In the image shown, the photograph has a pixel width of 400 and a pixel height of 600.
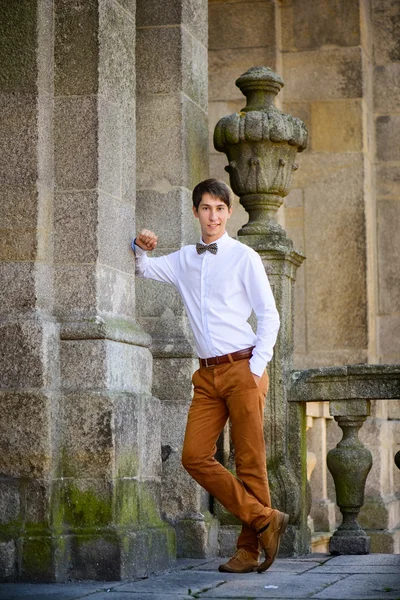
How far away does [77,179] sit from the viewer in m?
6.28

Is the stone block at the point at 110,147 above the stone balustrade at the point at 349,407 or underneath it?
above

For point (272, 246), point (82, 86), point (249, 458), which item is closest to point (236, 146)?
point (272, 246)

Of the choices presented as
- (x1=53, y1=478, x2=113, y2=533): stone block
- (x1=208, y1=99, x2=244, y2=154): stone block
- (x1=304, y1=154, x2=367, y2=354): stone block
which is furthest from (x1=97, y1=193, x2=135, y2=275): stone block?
(x1=208, y1=99, x2=244, y2=154): stone block

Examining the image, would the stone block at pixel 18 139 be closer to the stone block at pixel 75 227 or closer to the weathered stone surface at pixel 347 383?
the stone block at pixel 75 227

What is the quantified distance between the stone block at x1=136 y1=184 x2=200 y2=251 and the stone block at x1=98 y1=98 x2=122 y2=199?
887 mm

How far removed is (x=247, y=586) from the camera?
5.70m

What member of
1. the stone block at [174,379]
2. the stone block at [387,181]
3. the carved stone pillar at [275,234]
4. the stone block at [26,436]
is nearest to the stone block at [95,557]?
the stone block at [26,436]

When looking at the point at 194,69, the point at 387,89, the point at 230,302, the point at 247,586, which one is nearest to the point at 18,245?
the point at 230,302

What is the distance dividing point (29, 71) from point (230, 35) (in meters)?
4.28

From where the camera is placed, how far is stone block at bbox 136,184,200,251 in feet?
24.0

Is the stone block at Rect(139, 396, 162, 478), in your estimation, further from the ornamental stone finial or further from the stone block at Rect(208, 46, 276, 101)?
the stone block at Rect(208, 46, 276, 101)

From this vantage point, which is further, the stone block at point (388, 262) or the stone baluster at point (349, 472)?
the stone block at point (388, 262)

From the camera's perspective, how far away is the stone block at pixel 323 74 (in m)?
10.1

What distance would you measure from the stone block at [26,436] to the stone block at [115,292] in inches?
22.1
